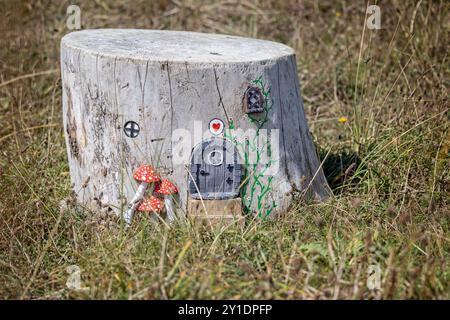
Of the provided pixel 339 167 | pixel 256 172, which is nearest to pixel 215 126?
pixel 256 172

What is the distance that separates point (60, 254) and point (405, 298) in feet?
5.11

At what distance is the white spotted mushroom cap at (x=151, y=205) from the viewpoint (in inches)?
133

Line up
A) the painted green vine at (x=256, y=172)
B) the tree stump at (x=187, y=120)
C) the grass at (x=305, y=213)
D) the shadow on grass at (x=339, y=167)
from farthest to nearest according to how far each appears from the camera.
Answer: the shadow on grass at (x=339, y=167)
the painted green vine at (x=256, y=172)
the tree stump at (x=187, y=120)
the grass at (x=305, y=213)

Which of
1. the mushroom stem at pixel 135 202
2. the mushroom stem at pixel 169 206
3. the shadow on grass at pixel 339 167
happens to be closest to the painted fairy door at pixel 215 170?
the mushroom stem at pixel 169 206

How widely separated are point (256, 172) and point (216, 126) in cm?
31

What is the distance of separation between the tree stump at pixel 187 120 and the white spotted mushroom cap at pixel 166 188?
0.04 metres

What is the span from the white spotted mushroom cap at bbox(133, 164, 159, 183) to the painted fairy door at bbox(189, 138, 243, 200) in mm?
175

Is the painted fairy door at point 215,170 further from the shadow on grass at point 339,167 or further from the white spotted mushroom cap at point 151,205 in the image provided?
the shadow on grass at point 339,167

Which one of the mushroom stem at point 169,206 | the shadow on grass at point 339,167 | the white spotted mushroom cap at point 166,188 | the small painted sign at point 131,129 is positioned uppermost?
the small painted sign at point 131,129

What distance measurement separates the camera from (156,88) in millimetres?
3340

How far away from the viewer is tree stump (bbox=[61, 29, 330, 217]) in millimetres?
3354

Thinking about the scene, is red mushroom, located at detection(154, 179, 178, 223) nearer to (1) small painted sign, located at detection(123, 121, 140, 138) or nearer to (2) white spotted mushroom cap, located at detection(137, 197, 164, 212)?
(2) white spotted mushroom cap, located at detection(137, 197, 164, 212)
